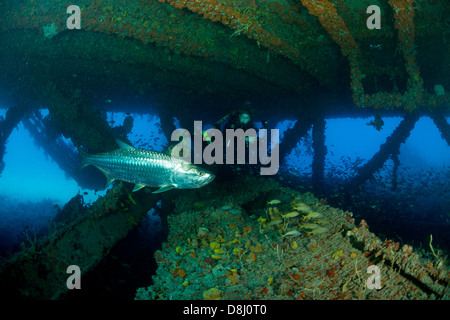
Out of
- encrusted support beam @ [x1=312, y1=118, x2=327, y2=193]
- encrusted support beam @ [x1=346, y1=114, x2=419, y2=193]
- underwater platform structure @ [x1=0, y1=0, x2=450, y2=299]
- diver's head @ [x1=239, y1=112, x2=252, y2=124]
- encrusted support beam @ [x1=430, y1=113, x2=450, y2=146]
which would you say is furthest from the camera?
encrusted support beam @ [x1=430, y1=113, x2=450, y2=146]

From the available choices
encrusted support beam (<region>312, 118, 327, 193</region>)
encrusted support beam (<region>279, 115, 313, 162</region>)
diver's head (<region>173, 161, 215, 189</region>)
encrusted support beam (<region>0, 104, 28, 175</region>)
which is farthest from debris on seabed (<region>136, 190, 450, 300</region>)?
encrusted support beam (<region>0, 104, 28, 175</region>)

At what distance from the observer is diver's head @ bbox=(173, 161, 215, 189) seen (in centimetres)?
374

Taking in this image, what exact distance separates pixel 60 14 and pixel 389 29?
8.48m

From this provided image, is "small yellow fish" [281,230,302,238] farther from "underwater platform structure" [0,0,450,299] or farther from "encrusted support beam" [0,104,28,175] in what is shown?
"encrusted support beam" [0,104,28,175]

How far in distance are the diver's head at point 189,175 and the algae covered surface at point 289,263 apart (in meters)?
0.93

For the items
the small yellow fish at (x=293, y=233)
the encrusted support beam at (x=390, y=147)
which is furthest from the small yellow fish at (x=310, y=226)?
the encrusted support beam at (x=390, y=147)

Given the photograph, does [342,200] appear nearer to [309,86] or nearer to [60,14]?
[309,86]

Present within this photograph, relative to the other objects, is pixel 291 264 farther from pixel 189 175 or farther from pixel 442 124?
pixel 442 124

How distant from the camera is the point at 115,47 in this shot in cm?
613

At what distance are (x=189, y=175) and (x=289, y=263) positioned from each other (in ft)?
6.71

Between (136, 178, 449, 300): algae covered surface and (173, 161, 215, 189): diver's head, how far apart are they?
93 centimetres

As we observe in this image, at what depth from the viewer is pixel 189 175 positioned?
3740 mm
